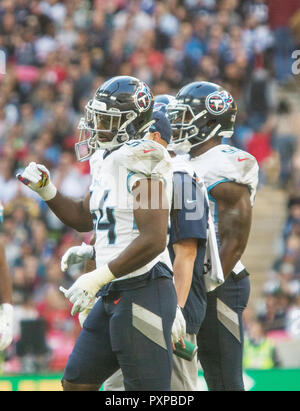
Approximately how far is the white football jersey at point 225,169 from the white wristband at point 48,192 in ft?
2.68

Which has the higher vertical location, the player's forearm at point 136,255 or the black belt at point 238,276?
the player's forearm at point 136,255

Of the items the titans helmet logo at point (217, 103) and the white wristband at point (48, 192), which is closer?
the white wristband at point (48, 192)

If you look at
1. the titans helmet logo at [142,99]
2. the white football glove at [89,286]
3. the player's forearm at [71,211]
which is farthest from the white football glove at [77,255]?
the titans helmet logo at [142,99]

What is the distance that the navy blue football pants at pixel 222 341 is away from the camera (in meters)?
4.79

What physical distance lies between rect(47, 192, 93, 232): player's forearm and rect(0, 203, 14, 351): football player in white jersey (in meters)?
0.40

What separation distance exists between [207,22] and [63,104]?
125 inches

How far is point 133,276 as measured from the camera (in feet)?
12.8

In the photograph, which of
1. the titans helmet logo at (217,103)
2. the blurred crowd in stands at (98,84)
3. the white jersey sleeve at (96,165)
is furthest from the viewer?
the blurred crowd in stands at (98,84)

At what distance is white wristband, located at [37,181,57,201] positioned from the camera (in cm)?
446

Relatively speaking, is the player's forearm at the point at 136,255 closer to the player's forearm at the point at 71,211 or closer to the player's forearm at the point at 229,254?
the player's forearm at the point at 71,211

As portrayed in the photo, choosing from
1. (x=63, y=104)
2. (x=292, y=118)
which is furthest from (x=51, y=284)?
(x=292, y=118)

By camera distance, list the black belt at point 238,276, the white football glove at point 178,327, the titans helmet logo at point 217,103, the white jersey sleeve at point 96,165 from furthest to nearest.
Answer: the titans helmet logo at point 217,103 → the black belt at point 238,276 → the white jersey sleeve at point 96,165 → the white football glove at point 178,327

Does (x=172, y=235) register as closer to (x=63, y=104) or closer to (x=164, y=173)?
(x=164, y=173)

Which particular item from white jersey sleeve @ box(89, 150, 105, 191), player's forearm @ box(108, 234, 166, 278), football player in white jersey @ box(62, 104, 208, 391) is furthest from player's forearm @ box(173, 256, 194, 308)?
white jersey sleeve @ box(89, 150, 105, 191)
